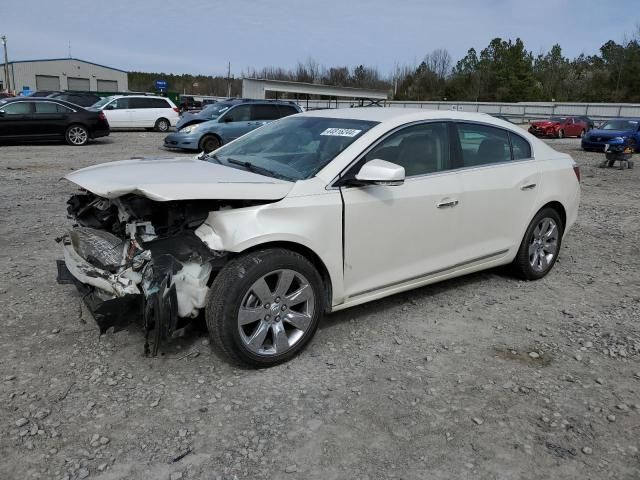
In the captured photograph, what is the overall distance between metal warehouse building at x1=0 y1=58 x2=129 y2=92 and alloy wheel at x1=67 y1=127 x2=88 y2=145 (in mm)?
55682

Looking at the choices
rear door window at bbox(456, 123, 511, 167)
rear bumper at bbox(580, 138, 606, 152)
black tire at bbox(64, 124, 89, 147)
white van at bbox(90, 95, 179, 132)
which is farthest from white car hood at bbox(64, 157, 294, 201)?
white van at bbox(90, 95, 179, 132)

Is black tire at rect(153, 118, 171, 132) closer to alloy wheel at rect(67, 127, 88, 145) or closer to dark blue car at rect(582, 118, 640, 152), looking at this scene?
alloy wheel at rect(67, 127, 88, 145)

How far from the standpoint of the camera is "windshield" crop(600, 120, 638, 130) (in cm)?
2175

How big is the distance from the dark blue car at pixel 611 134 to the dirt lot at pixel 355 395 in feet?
58.5

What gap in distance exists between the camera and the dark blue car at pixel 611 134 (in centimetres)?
2040

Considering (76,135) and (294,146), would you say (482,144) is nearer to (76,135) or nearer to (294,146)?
(294,146)

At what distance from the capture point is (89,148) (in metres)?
16.4

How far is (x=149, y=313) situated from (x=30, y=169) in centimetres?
997

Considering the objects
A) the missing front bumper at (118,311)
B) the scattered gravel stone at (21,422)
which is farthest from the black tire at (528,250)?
the scattered gravel stone at (21,422)

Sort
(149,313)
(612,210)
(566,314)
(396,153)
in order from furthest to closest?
(612,210) < (566,314) < (396,153) < (149,313)

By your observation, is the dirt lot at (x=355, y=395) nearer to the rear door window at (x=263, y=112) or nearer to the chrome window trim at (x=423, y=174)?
the chrome window trim at (x=423, y=174)

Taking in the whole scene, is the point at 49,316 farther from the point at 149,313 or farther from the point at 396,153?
the point at 396,153

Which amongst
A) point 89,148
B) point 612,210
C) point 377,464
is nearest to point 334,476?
point 377,464

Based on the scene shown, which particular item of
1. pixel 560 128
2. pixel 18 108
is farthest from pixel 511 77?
pixel 18 108
